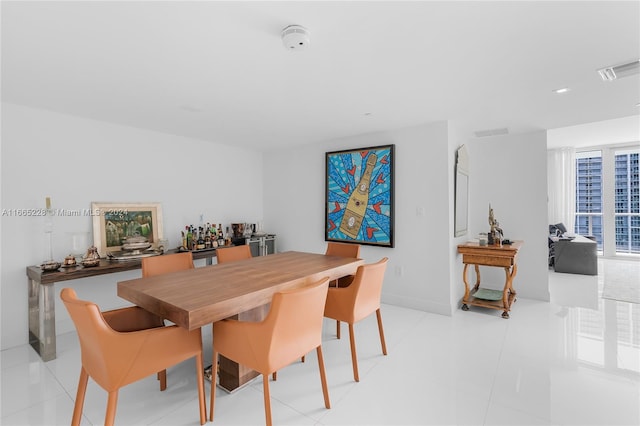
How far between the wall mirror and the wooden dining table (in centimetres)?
181

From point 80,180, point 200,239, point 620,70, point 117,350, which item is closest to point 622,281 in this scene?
point 620,70

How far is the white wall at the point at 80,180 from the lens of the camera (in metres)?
2.81

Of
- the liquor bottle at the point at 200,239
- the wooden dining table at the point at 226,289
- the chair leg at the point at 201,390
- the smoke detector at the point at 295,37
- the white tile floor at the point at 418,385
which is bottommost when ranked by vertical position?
the white tile floor at the point at 418,385

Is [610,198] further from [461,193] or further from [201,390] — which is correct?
[201,390]

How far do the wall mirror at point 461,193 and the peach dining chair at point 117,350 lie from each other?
3299mm

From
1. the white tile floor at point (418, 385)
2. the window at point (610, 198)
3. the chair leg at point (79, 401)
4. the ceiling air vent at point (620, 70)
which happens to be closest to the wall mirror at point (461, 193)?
the white tile floor at point (418, 385)

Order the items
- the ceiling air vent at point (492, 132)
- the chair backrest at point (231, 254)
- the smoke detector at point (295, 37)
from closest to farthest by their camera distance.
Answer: the smoke detector at point (295, 37)
the chair backrest at point (231, 254)
the ceiling air vent at point (492, 132)

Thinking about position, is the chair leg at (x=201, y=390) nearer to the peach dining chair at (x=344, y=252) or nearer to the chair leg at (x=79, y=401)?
the chair leg at (x=79, y=401)

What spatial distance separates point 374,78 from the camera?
7.69ft

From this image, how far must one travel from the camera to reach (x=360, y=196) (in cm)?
417

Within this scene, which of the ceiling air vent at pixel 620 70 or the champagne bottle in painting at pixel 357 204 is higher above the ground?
the ceiling air vent at pixel 620 70

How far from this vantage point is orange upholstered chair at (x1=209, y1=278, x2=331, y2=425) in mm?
1554

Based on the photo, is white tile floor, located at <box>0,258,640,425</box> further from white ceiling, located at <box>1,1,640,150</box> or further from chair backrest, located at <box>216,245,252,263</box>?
white ceiling, located at <box>1,1,640,150</box>

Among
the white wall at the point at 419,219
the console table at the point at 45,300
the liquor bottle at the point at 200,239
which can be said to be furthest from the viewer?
the liquor bottle at the point at 200,239
